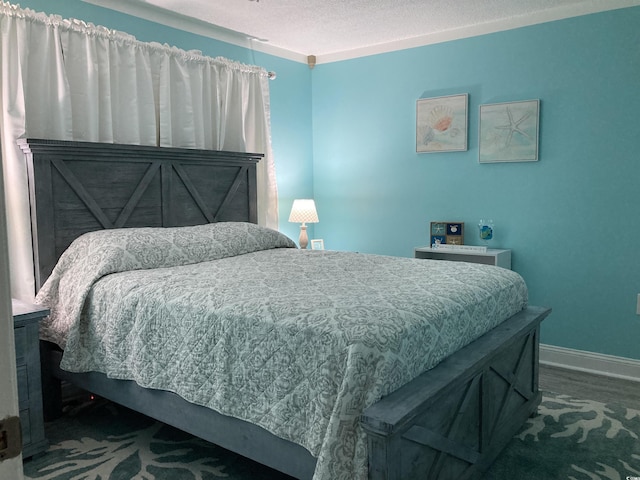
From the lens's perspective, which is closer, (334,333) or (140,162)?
(334,333)

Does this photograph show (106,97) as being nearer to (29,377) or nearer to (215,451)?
(29,377)

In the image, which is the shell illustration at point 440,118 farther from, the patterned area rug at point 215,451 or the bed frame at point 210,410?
the patterned area rug at point 215,451

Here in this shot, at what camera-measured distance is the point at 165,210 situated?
3.45 m

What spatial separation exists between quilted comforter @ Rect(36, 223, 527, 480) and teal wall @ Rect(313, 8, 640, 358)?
1173mm

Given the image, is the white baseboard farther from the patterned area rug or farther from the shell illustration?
the shell illustration

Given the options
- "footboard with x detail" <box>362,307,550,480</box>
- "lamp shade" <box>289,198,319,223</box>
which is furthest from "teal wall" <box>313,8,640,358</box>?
"footboard with x detail" <box>362,307,550,480</box>

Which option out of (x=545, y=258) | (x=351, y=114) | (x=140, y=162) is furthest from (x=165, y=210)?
(x=545, y=258)

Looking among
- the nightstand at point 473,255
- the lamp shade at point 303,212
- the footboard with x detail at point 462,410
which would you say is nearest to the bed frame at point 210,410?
the footboard with x detail at point 462,410

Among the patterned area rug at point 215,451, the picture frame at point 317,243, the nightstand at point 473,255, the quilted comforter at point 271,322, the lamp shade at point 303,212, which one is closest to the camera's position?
the quilted comforter at point 271,322

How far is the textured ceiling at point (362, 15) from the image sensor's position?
340 cm

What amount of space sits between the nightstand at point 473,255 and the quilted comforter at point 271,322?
91 cm

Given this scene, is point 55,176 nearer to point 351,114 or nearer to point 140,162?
point 140,162

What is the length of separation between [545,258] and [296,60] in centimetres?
268

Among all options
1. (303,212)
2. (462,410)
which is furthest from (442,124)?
(462,410)
